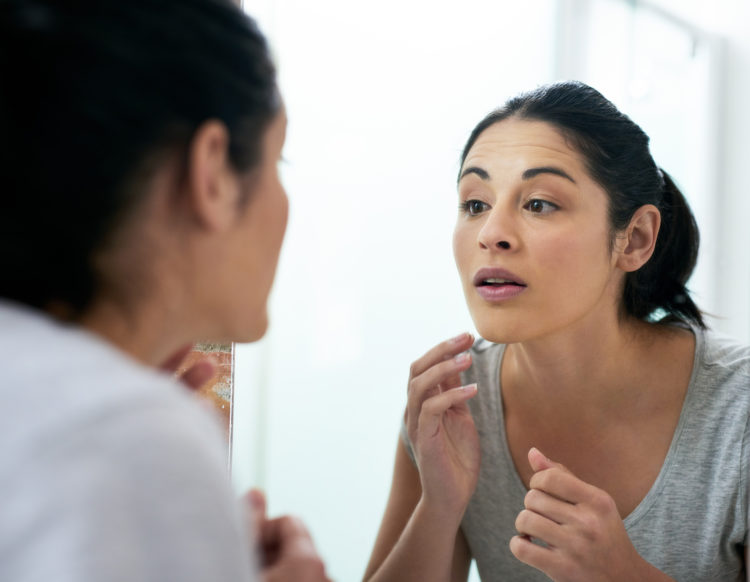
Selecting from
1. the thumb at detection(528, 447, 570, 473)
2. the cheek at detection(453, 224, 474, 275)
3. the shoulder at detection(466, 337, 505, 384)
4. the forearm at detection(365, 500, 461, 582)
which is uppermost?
the cheek at detection(453, 224, 474, 275)

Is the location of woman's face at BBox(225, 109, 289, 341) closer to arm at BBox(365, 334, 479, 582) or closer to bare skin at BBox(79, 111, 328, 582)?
bare skin at BBox(79, 111, 328, 582)

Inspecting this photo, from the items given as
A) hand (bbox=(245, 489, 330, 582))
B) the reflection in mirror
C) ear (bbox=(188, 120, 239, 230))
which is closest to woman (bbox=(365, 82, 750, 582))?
the reflection in mirror

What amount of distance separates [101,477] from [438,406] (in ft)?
2.17

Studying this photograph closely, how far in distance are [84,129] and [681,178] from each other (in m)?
2.29

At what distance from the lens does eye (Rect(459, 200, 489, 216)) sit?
0.99m

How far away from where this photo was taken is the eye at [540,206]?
94 centimetres

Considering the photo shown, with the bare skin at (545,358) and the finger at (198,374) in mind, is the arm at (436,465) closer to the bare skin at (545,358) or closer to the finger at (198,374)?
the bare skin at (545,358)

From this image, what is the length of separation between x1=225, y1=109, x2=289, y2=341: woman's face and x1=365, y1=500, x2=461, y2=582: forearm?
1.64 feet

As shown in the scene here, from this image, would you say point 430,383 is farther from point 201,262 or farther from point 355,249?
point 355,249

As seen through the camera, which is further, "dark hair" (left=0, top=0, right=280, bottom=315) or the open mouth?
the open mouth

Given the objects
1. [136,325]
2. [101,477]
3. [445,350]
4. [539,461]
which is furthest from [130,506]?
[445,350]

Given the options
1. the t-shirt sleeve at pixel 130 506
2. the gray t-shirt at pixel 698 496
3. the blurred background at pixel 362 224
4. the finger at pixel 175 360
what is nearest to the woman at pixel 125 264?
the t-shirt sleeve at pixel 130 506

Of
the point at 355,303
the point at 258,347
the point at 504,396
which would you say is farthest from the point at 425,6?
the point at 504,396

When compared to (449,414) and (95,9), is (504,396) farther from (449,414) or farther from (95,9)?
(95,9)
